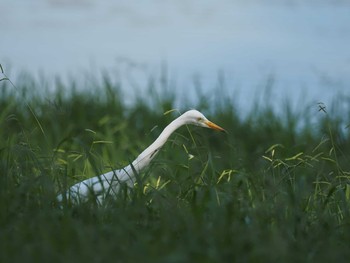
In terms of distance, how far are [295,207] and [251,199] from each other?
2.03 ft

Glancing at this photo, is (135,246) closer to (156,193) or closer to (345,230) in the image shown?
(156,193)

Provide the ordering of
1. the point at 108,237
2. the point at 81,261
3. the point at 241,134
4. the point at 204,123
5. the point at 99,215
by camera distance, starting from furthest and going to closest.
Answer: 1. the point at 241,134
2. the point at 204,123
3. the point at 99,215
4. the point at 108,237
5. the point at 81,261

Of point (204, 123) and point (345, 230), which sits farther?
point (204, 123)

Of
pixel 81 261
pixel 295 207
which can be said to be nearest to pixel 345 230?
pixel 295 207

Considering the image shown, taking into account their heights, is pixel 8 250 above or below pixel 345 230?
above

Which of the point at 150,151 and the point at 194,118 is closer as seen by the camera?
the point at 150,151

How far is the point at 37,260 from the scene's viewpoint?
3.87 meters

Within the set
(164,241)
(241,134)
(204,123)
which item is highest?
(164,241)

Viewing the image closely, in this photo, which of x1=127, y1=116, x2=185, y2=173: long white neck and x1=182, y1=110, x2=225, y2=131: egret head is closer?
x1=127, y1=116, x2=185, y2=173: long white neck

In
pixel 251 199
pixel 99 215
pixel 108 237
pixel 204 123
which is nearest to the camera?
pixel 108 237

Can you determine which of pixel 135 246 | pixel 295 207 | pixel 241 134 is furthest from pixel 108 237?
pixel 241 134

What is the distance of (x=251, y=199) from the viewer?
17.6 feet

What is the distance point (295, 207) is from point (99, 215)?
33.8 inches

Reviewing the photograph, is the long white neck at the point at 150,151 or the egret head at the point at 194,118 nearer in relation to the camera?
the long white neck at the point at 150,151
